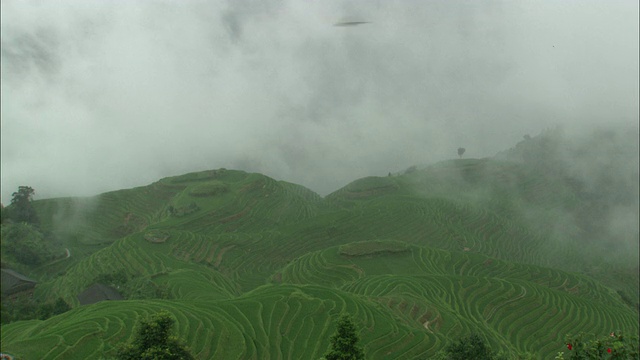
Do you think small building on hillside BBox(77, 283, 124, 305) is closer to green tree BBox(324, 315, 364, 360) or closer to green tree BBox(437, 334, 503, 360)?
green tree BBox(324, 315, 364, 360)

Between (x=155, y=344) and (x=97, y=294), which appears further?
(x=97, y=294)

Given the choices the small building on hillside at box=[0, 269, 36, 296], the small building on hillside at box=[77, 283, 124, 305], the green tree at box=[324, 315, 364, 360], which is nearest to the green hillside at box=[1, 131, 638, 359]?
the small building on hillside at box=[77, 283, 124, 305]

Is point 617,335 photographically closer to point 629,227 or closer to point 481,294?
point 481,294

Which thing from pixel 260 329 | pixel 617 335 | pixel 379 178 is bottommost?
pixel 260 329

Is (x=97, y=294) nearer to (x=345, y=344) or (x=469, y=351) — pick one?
(x=345, y=344)

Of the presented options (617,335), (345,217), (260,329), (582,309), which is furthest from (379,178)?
(617,335)

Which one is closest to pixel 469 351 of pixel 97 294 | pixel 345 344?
pixel 345 344

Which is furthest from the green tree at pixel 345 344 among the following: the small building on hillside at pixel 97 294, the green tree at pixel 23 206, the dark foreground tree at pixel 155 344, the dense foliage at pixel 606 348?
the green tree at pixel 23 206
